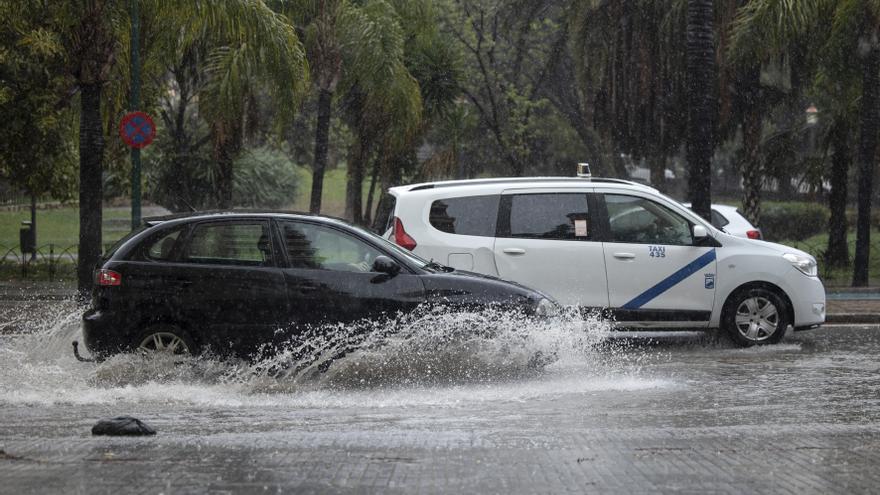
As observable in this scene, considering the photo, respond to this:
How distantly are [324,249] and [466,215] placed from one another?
2.57 metres

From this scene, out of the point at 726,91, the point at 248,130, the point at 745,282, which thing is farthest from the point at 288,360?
the point at 726,91

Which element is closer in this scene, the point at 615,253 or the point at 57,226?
the point at 615,253

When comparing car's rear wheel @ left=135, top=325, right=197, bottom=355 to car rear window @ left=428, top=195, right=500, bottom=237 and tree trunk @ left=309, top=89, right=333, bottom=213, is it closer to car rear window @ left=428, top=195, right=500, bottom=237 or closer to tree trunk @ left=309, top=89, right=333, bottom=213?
car rear window @ left=428, top=195, right=500, bottom=237

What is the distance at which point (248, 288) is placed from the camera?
989 cm

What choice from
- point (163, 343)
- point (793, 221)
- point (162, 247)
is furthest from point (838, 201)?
point (163, 343)

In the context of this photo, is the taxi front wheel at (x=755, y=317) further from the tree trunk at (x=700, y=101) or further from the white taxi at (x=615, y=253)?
the tree trunk at (x=700, y=101)

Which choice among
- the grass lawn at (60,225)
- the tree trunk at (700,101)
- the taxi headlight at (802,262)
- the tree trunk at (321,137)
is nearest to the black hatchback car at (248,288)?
the taxi headlight at (802,262)

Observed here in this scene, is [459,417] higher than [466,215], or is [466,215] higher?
[466,215]

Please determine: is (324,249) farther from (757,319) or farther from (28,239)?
(28,239)

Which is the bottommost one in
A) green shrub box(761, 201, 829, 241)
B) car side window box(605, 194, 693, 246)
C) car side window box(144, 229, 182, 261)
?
car side window box(144, 229, 182, 261)

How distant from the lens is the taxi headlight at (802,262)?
12525 millimetres

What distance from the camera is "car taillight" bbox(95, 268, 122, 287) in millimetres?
9867

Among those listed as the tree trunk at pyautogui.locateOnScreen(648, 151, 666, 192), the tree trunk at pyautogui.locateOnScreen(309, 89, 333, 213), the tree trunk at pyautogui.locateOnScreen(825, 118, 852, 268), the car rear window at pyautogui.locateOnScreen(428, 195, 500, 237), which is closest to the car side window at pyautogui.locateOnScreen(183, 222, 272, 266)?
the car rear window at pyautogui.locateOnScreen(428, 195, 500, 237)

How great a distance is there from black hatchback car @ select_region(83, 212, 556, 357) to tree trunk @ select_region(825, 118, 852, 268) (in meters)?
19.1
